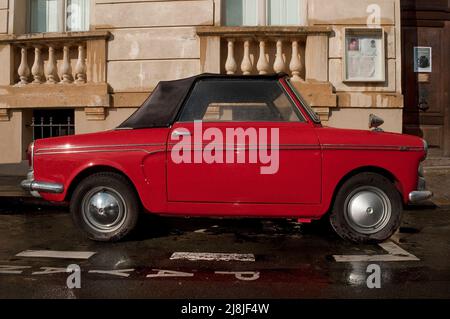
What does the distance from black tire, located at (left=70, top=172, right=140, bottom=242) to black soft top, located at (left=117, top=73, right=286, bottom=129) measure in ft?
1.99

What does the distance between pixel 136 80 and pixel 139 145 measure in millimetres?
4558

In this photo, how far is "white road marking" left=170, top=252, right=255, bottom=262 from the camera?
379 centimetres

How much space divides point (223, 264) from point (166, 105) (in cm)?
176

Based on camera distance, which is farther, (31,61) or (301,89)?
(31,61)

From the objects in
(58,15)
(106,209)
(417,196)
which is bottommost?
(106,209)

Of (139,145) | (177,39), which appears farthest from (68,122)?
(139,145)

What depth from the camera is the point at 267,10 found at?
348 inches

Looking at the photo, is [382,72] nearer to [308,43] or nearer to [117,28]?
[308,43]

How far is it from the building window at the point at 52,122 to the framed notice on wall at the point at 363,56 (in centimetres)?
560

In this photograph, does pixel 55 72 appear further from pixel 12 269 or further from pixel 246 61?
pixel 12 269

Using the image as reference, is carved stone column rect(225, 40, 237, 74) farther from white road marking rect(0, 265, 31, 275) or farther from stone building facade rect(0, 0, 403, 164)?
white road marking rect(0, 265, 31, 275)

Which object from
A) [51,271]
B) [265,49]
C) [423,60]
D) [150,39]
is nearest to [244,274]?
[51,271]

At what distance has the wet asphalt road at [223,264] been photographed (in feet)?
9.75

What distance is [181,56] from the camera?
8320 millimetres
